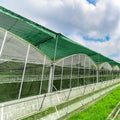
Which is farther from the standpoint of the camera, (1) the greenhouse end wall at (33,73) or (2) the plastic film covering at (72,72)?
(2) the plastic film covering at (72,72)

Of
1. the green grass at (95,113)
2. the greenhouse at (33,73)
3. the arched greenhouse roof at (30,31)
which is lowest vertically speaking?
the green grass at (95,113)

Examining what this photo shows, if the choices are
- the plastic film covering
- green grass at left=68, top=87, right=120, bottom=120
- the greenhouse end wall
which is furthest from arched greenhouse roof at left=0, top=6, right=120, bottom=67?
green grass at left=68, top=87, right=120, bottom=120

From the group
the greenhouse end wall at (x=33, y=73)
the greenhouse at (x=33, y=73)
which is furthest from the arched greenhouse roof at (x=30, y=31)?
the greenhouse end wall at (x=33, y=73)

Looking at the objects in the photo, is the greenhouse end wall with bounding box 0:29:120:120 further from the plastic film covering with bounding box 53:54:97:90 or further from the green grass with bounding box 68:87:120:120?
the green grass with bounding box 68:87:120:120

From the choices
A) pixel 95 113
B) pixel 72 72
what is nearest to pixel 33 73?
pixel 72 72

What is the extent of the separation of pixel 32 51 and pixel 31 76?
7.69 feet

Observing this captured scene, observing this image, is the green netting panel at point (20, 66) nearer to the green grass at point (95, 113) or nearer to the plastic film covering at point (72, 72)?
the plastic film covering at point (72, 72)

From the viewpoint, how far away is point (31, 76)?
21.6ft

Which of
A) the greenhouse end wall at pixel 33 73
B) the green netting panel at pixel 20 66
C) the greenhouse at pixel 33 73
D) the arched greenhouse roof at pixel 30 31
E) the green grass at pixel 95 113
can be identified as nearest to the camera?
the green grass at pixel 95 113

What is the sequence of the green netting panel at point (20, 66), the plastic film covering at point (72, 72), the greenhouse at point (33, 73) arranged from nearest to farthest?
the greenhouse at point (33, 73) < the green netting panel at point (20, 66) < the plastic film covering at point (72, 72)

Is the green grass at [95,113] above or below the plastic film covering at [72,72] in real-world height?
below

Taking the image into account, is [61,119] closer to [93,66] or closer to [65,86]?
[65,86]

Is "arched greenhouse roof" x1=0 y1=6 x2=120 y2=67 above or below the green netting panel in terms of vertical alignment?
above

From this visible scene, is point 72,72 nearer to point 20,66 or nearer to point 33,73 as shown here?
point 33,73
